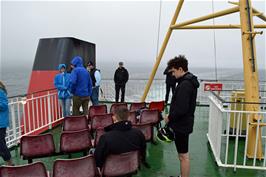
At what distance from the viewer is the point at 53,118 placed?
20.2 ft

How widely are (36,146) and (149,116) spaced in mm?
2082

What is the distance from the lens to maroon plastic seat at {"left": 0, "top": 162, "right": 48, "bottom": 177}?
197cm

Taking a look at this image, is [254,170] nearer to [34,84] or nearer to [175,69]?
[175,69]

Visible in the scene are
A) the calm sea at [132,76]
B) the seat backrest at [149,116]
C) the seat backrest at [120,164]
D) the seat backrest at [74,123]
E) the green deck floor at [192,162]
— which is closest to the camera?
the seat backrest at [120,164]

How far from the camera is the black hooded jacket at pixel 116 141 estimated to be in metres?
2.35

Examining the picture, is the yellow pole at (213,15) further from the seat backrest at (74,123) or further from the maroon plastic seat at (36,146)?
the maroon plastic seat at (36,146)

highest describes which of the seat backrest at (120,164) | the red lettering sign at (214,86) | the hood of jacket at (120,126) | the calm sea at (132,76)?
the calm sea at (132,76)

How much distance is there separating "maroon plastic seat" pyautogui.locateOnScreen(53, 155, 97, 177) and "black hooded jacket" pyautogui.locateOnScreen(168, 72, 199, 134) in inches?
40.0

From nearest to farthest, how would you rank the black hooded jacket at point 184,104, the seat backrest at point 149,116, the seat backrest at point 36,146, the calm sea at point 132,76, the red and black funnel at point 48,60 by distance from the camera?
the black hooded jacket at point 184,104
the seat backrest at point 36,146
the seat backrest at point 149,116
the red and black funnel at point 48,60
the calm sea at point 132,76

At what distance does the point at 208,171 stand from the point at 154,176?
0.84m

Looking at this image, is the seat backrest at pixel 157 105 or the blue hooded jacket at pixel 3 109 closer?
the blue hooded jacket at pixel 3 109

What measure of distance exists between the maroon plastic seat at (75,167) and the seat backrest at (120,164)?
0.14 metres

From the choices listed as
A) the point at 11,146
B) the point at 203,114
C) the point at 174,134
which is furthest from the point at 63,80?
the point at 203,114

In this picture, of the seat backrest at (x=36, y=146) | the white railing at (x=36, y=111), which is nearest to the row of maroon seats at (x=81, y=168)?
the seat backrest at (x=36, y=146)
